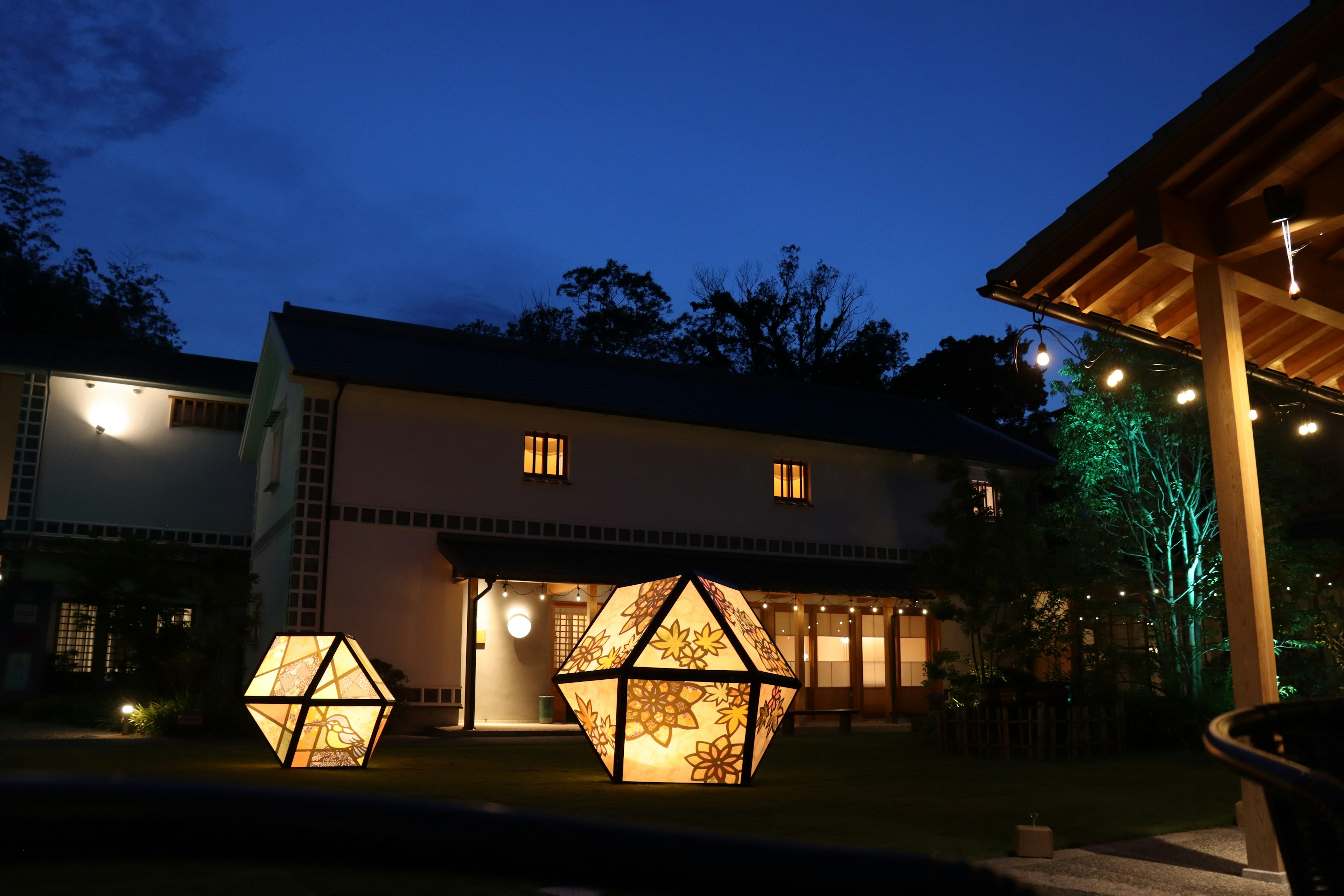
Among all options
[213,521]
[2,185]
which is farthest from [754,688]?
[2,185]

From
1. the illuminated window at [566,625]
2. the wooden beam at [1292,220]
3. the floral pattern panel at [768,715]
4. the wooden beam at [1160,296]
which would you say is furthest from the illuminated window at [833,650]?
the wooden beam at [1292,220]

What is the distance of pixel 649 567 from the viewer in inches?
781

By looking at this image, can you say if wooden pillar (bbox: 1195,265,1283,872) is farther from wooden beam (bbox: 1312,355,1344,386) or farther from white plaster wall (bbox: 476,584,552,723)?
white plaster wall (bbox: 476,584,552,723)

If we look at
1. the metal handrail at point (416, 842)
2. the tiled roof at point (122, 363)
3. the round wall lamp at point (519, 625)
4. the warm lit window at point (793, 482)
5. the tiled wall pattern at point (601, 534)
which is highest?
the tiled roof at point (122, 363)

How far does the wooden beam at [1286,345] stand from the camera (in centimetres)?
809

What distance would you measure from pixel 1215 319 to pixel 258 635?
59.8ft

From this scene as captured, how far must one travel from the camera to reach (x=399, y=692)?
56.7ft

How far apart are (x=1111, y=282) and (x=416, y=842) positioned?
737 cm

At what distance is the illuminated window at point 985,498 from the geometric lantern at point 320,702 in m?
9.81

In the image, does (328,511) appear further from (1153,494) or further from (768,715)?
(1153,494)

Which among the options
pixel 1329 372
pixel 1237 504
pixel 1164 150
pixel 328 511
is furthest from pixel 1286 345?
pixel 328 511

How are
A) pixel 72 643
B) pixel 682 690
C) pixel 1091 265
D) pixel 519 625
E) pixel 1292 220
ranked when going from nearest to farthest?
1. pixel 1292 220
2. pixel 1091 265
3. pixel 682 690
4. pixel 519 625
5. pixel 72 643

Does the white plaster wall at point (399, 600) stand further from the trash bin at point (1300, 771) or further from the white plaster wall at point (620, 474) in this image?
the trash bin at point (1300, 771)

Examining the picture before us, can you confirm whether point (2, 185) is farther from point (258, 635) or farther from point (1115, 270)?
point (1115, 270)
